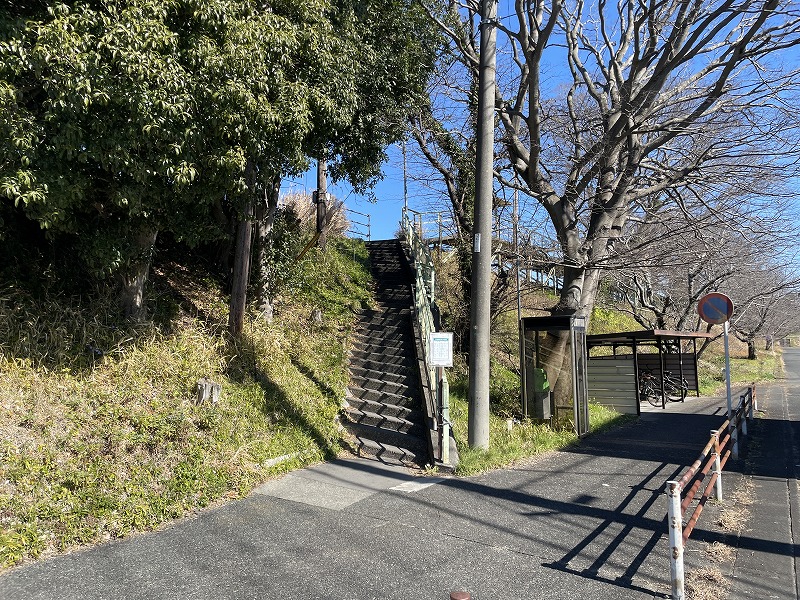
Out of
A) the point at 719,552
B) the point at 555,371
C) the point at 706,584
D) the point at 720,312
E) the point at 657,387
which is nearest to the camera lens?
the point at 706,584

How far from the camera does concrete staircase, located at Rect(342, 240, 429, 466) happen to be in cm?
789

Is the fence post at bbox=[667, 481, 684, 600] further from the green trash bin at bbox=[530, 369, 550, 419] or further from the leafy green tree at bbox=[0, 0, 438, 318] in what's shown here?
the green trash bin at bbox=[530, 369, 550, 419]

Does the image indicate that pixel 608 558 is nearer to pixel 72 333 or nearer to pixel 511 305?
pixel 72 333

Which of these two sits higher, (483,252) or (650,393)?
(483,252)

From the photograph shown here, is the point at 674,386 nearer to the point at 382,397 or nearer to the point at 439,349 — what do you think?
the point at 382,397

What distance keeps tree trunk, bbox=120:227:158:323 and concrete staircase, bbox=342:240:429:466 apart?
11.7 ft

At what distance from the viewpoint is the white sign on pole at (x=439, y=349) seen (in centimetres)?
743

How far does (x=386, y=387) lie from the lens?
9266 mm

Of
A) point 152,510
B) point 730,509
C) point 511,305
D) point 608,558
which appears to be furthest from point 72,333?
point 511,305

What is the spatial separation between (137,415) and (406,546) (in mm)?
3365

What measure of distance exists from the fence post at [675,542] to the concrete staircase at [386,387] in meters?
4.00

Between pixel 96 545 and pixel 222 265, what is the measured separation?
6.88 metres

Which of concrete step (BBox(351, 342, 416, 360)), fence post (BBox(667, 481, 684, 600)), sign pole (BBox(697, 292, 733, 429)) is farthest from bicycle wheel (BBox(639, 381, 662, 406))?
fence post (BBox(667, 481, 684, 600))

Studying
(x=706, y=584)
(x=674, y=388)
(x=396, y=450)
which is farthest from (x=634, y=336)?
(x=706, y=584)
